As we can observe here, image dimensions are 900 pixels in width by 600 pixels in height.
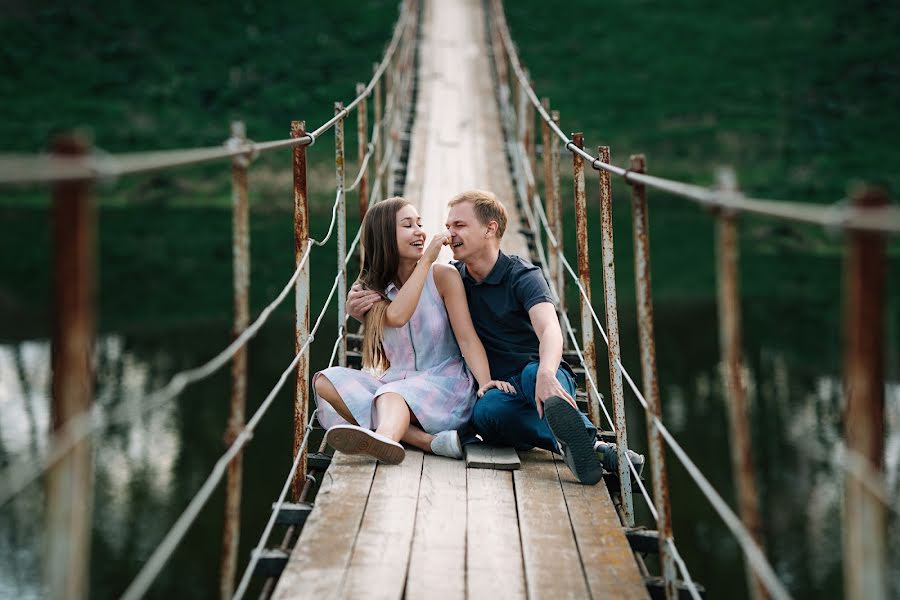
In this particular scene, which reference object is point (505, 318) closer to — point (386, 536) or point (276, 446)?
point (386, 536)

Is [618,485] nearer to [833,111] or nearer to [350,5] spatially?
[833,111]

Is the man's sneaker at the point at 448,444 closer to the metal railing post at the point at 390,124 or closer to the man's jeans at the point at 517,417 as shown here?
the man's jeans at the point at 517,417

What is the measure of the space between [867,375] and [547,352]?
54.3 inches

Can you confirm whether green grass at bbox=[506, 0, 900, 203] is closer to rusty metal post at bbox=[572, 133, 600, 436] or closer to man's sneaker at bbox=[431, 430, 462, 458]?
rusty metal post at bbox=[572, 133, 600, 436]

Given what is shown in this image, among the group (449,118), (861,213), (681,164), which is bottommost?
(861,213)

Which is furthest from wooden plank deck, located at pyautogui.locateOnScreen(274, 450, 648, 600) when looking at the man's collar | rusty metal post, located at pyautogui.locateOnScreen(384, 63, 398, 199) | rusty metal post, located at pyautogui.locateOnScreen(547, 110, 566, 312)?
rusty metal post, located at pyautogui.locateOnScreen(384, 63, 398, 199)

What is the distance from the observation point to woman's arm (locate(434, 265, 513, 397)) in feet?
8.45

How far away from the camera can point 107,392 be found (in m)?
10.1

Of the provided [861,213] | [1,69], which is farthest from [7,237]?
[861,213]

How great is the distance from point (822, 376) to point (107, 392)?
24.3ft

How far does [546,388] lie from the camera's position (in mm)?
2277

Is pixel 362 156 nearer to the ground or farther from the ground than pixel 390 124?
nearer to the ground

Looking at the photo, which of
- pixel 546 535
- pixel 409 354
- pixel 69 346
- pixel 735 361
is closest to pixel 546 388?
pixel 546 535

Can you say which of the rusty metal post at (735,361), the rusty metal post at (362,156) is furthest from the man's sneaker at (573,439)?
the rusty metal post at (362,156)
